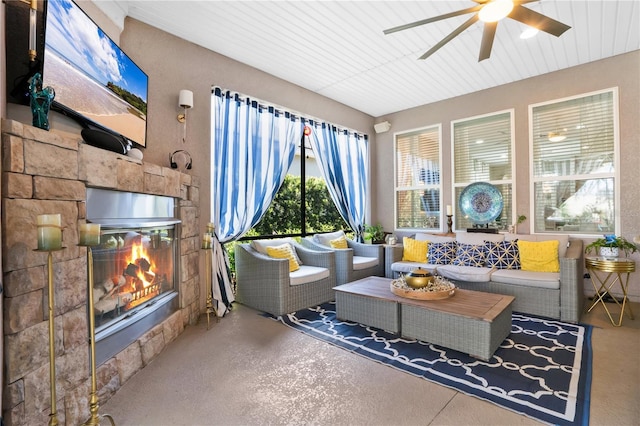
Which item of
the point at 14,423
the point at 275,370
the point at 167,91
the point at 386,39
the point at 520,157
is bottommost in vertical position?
the point at 275,370

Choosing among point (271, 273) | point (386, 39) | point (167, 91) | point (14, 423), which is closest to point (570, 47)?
point (386, 39)

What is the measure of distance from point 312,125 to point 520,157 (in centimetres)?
301

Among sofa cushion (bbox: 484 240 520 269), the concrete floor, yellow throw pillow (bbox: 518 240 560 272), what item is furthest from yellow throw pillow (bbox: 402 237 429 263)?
the concrete floor

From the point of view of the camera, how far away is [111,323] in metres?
1.99

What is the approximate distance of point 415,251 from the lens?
4.45 metres

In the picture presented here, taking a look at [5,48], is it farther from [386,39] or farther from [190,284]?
[386,39]

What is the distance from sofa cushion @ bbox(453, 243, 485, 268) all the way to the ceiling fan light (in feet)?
8.51

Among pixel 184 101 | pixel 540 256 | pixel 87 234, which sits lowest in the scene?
pixel 540 256

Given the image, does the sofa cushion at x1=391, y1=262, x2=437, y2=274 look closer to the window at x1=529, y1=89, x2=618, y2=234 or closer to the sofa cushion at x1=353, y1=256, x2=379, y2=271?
the sofa cushion at x1=353, y1=256, x2=379, y2=271

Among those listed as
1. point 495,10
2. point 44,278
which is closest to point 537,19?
point 495,10

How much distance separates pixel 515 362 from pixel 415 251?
224 cm

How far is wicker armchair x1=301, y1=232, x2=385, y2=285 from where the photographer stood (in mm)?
4117

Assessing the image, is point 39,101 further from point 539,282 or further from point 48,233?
point 539,282

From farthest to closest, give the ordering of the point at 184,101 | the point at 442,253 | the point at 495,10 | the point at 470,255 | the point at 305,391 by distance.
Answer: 1. the point at 442,253
2. the point at 470,255
3. the point at 184,101
4. the point at 495,10
5. the point at 305,391
